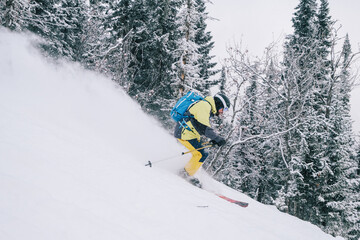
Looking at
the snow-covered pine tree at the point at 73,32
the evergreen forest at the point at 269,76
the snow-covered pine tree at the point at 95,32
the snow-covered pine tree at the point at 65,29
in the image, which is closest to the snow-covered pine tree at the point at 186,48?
the evergreen forest at the point at 269,76

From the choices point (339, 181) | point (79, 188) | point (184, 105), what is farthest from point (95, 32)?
point (339, 181)

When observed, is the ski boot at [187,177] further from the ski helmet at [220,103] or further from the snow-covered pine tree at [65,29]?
the snow-covered pine tree at [65,29]

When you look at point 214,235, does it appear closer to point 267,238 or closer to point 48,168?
point 267,238

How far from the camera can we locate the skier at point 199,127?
530 centimetres

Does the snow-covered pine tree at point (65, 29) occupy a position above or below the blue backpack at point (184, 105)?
above

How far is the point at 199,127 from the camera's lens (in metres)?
5.64

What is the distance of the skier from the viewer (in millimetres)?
5304

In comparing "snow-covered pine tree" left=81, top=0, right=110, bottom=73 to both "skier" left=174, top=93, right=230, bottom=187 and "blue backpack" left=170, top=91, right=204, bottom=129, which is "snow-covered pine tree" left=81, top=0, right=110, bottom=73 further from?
"skier" left=174, top=93, right=230, bottom=187

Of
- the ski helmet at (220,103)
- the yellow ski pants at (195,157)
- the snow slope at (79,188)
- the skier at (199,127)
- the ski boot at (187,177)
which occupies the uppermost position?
the ski helmet at (220,103)

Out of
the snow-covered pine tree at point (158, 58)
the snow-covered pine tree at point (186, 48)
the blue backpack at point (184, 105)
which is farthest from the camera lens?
the snow-covered pine tree at point (158, 58)

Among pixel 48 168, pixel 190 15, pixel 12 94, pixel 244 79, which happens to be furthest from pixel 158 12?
pixel 48 168

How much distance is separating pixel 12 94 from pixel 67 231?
17.5 feet

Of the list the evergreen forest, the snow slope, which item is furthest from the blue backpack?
the evergreen forest

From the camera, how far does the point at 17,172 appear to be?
2520 millimetres
